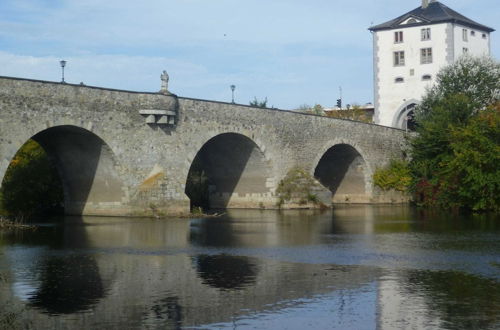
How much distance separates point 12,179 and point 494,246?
2191cm

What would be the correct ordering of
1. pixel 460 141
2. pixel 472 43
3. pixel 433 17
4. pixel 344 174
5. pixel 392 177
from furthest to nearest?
pixel 472 43 < pixel 433 17 < pixel 344 174 < pixel 392 177 < pixel 460 141

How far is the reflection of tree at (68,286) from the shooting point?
42.9 feet

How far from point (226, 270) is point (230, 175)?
2491cm

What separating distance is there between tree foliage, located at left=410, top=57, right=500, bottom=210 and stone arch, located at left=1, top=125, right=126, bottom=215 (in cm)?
1644

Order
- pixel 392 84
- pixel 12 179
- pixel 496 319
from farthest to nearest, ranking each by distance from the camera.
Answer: pixel 392 84 < pixel 12 179 < pixel 496 319

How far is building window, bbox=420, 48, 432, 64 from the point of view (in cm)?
6006

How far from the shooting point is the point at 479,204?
37469 millimetres

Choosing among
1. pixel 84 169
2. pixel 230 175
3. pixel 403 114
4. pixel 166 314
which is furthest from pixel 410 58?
pixel 166 314

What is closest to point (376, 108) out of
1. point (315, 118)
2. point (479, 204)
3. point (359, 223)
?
point (315, 118)

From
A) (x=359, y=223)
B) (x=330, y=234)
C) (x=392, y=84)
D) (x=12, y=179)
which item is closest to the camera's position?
(x=330, y=234)

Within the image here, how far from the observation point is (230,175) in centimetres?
4194

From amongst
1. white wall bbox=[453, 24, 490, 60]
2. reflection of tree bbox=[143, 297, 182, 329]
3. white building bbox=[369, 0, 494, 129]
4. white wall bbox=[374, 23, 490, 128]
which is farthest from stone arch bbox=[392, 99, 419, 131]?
reflection of tree bbox=[143, 297, 182, 329]

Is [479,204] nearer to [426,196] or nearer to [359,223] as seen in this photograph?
[426,196]

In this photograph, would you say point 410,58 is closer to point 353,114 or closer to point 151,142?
point 353,114
